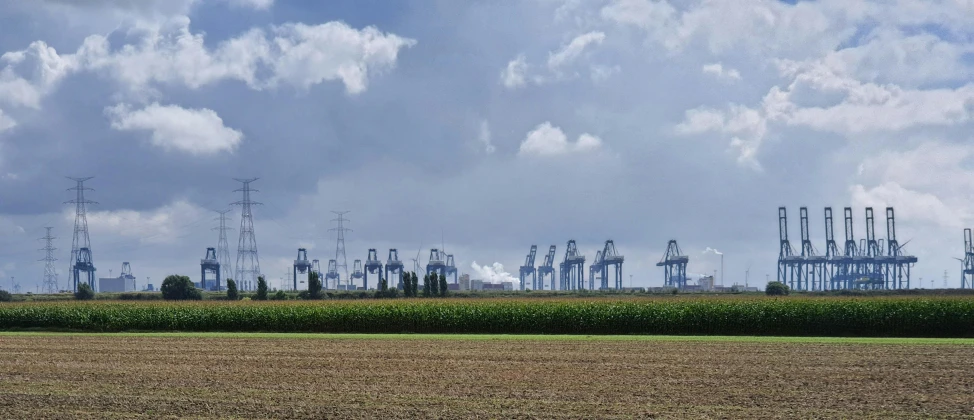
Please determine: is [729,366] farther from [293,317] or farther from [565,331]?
[293,317]

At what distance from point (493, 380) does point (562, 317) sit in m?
28.2

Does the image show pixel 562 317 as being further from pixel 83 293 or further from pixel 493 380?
pixel 83 293

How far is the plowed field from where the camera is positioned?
21.2m

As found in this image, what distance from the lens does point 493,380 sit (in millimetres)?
26234

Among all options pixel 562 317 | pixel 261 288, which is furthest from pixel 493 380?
pixel 261 288

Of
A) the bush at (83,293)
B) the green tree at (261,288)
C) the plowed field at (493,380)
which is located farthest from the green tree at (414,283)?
the plowed field at (493,380)

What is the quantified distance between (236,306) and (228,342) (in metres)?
18.0

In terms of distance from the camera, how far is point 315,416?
20.5m

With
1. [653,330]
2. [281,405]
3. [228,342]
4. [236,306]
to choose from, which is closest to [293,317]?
[236,306]

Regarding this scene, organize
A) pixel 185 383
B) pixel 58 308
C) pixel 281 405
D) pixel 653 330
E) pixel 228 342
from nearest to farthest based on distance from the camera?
pixel 281 405 → pixel 185 383 → pixel 228 342 → pixel 653 330 → pixel 58 308

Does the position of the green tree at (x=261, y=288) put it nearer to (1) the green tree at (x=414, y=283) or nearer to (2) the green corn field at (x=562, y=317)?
(1) the green tree at (x=414, y=283)

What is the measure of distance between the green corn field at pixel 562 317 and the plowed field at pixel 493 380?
42.2 ft

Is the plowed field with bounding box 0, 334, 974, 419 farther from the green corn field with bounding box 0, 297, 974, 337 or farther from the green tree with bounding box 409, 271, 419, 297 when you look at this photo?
the green tree with bounding box 409, 271, 419, 297

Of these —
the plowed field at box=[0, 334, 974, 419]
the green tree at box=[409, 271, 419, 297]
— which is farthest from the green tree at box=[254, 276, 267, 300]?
the plowed field at box=[0, 334, 974, 419]
